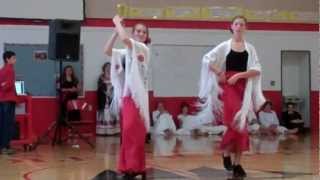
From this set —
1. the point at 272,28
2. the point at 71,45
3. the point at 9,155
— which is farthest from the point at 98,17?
the point at 9,155

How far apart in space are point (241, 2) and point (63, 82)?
14.7 feet

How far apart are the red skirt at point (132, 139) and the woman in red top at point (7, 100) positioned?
3.75 metres


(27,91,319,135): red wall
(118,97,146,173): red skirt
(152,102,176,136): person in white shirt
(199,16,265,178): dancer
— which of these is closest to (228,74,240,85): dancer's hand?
(199,16,265,178): dancer

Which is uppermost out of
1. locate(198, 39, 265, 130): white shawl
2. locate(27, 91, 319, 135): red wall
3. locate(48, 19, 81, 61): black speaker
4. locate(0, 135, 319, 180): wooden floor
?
locate(48, 19, 81, 61): black speaker

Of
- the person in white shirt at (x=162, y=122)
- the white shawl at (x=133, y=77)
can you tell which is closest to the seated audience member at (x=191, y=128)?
the person in white shirt at (x=162, y=122)

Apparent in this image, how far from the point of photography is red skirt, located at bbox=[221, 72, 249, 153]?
5.43m

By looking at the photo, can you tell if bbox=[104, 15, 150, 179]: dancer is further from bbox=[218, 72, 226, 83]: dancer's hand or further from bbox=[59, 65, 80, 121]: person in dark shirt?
bbox=[59, 65, 80, 121]: person in dark shirt

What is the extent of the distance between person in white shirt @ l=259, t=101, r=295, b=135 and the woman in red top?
5.88 meters

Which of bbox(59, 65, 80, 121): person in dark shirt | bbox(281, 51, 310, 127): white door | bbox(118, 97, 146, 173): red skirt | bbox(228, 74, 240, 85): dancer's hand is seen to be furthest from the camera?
bbox(281, 51, 310, 127): white door

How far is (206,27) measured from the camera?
13117 mm

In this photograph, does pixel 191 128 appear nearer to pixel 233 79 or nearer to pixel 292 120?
pixel 292 120

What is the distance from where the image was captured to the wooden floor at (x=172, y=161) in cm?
575

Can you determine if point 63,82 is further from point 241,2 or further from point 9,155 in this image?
point 241,2

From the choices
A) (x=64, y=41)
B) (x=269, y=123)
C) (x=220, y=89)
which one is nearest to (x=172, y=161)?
(x=220, y=89)
